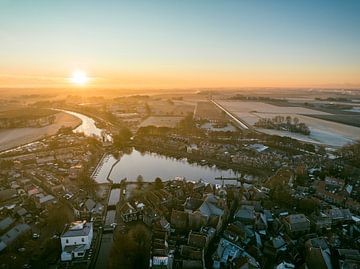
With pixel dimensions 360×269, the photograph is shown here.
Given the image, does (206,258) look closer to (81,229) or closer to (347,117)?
(81,229)

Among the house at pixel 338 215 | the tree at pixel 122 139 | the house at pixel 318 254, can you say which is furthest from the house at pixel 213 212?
the tree at pixel 122 139

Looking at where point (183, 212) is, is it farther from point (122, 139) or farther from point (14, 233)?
point (122, 139)

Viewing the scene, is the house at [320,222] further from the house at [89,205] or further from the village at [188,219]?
the house at [89,205]

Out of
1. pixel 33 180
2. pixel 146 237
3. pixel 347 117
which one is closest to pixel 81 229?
pixel 146 237

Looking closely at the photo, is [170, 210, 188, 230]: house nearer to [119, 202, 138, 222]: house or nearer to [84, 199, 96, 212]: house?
[119, 202, 138, 222]: house

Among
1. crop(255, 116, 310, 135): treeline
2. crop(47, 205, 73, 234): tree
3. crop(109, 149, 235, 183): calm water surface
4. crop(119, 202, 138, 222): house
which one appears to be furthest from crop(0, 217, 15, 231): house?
crop(255, 116, 310, 135): treeline

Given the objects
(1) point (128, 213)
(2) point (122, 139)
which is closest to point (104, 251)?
(1) point (128, 213)
